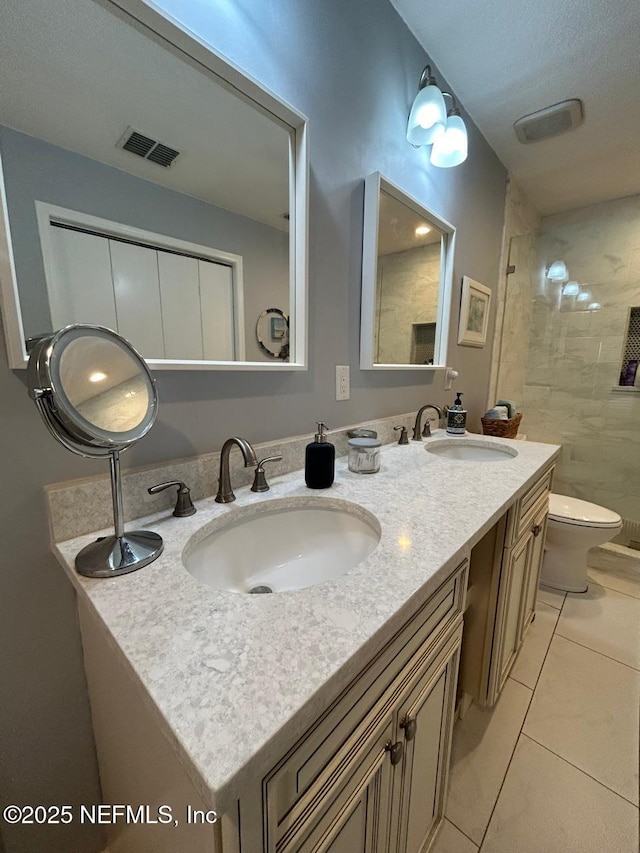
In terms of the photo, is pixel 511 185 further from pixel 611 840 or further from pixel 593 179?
pixel 611 840

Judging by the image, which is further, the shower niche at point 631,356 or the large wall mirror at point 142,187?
the shower niche at point 631,356

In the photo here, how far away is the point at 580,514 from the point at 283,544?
68.4 inches

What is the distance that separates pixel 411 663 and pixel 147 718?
0.39 metres

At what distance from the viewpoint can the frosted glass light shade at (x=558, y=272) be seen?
246 cm

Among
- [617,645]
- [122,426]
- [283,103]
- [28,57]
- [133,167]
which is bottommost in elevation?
[617,645]

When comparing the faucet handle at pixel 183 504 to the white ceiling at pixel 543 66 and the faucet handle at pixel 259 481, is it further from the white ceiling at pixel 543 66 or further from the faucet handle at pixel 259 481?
the white ceiling at pixel 543 66

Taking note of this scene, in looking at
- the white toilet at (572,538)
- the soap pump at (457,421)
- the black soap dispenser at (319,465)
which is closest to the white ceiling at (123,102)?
the black soap dispenser at (319,465)

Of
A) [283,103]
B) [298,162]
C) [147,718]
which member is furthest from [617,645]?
[283,103]

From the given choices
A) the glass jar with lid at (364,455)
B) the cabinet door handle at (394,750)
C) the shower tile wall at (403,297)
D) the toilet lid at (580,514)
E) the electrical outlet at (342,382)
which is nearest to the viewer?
the cabinet door handle at (394,750)

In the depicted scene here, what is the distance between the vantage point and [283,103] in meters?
0.82

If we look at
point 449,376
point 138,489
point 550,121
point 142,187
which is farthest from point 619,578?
point 142,187

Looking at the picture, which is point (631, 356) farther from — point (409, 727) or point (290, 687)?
point (290, 687)

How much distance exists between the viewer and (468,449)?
151 cm

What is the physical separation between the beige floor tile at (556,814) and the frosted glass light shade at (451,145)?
207 cm
